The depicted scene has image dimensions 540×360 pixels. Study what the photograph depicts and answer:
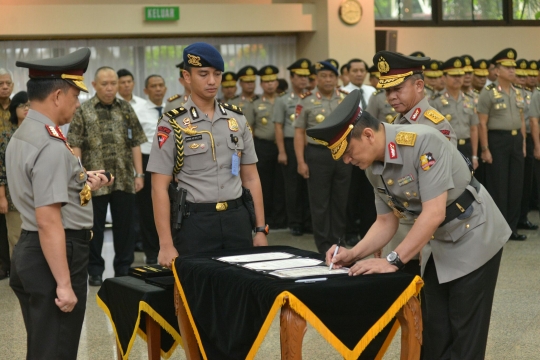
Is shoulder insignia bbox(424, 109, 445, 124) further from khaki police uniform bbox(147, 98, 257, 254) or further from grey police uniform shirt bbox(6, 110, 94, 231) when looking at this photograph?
grey police uniform shirt bbox(6, 110, 94, 231)

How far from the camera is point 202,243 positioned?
3.43 metres

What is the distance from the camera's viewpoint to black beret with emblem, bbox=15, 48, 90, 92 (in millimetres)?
2627

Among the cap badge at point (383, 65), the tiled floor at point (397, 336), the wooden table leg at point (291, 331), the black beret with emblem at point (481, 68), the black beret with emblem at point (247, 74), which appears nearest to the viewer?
the wooden table leg at point (291, 331)

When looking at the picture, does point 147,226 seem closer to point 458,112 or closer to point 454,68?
point 458,112

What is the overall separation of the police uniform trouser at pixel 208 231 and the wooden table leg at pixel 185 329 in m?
0.45

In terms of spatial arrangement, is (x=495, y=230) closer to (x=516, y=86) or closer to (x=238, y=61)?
(x=516, y=86)

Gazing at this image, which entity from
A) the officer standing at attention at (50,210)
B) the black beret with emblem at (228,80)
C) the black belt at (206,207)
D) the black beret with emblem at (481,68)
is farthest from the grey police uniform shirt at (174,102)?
the black beret with emblem at (481,68)

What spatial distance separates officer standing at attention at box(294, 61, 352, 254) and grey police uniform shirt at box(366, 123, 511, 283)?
341cm

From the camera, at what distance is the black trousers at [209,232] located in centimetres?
343

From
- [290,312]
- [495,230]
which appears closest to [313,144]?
[495,230]

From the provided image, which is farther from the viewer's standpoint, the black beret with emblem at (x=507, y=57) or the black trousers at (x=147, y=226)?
the black beret with emblem at (x=507, y=57)

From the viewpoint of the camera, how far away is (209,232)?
3432mm

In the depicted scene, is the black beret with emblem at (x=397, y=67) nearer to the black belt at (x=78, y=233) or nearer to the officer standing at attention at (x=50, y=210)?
the officer standing at attention at (x=50, y=210)

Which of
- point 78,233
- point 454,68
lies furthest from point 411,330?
point 454,68
